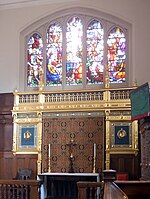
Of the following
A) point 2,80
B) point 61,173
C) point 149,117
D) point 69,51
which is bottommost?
point 61,173

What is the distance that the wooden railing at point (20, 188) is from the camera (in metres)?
7.54

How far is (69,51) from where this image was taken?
40.1ft

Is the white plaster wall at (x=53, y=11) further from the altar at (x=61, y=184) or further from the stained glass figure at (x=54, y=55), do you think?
the altar at (x=61, y=184)

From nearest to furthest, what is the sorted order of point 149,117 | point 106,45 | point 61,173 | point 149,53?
point 149,117 < point 61,173 < point 149,53 < point 106,45

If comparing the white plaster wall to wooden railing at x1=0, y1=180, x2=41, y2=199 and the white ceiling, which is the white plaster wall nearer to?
the white ceiling

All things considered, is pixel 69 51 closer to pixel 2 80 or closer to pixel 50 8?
pixel 50 8

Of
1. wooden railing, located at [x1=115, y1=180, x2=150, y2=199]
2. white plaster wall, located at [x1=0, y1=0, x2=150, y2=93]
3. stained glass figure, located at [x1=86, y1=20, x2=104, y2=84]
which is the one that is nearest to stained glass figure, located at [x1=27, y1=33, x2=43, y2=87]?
white plaster wall, located at [x1=0, y1=0, x2=150, y2=93]

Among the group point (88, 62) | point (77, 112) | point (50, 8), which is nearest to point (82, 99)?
point (77, 112)

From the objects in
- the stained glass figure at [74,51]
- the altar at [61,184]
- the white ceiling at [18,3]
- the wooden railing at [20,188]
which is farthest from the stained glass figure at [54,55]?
the wooden railing at [20,188]

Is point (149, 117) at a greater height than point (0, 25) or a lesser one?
lesser

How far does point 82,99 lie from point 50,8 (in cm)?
307

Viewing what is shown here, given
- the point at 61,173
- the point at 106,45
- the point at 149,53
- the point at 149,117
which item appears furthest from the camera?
the point at 106,45

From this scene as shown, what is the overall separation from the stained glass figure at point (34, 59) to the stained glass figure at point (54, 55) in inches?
9.9

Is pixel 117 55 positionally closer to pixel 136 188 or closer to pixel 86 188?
pixel 86 188
